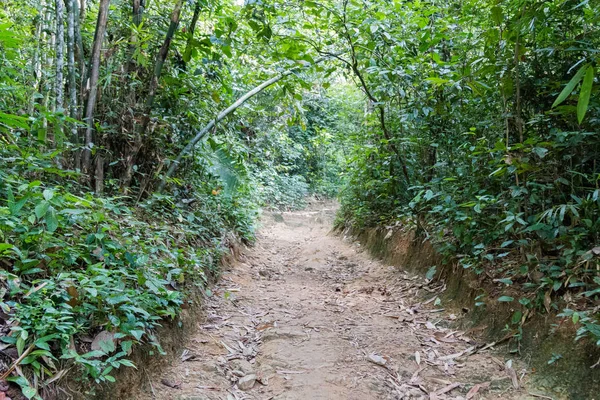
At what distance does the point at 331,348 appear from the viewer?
307 cm

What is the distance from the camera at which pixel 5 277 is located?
1.89m

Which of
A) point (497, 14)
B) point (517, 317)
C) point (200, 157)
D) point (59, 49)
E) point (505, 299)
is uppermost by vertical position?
point (497, 14)

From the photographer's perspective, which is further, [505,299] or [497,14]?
[497,14]

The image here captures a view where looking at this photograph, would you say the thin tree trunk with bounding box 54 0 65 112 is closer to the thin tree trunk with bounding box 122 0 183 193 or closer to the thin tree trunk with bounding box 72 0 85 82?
the thin tree trunk with bounding box 72 0 85 82

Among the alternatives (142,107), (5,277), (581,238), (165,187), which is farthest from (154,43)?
(581,238)

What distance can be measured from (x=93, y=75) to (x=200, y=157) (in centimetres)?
190

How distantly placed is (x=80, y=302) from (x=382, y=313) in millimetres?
2956

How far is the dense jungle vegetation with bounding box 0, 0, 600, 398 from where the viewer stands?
6.67 feet

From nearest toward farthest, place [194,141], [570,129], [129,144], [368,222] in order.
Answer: [570,129], [129,144], [194,141], [368,222]

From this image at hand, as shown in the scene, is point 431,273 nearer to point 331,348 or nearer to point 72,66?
point 331,348

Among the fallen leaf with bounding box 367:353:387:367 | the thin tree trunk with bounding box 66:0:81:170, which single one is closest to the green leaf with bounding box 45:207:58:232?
the thin tree trunk with bounding box 66:0:81:170

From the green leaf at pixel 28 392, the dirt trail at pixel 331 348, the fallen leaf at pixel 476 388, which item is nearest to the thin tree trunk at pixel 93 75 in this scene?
the dirt trail at pixel 331 348

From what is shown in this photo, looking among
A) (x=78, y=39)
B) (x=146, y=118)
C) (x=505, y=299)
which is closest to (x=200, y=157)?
(x=146, y=118)

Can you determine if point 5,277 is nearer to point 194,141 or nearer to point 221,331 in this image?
point 221,331
